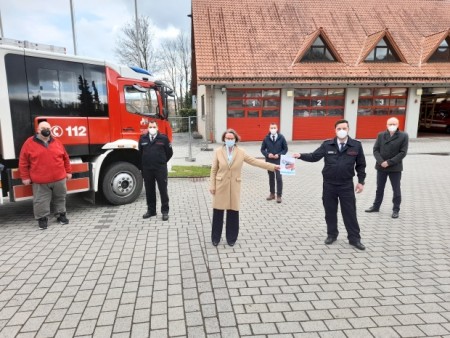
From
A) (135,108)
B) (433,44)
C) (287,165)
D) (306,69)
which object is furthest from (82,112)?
(433,44)

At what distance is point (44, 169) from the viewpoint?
5477mm

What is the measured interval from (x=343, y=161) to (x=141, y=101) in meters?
4.56

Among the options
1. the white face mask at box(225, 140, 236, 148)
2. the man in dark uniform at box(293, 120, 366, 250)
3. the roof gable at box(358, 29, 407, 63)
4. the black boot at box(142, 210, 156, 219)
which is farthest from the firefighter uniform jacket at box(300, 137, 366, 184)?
the roof gable at box(358, 29, 407, 63)

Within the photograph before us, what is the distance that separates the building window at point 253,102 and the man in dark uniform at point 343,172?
→ 45.7 feet

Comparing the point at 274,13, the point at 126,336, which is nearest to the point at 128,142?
the point at 126,336

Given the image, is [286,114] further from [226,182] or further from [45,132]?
[45,132]

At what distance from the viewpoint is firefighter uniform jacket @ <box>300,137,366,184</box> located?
4.61m

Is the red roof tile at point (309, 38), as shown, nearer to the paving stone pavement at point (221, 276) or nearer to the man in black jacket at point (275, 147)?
the man in black jacket at point (275, 147)

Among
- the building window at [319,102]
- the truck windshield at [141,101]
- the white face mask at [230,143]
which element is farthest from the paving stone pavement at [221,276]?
the building window at [319,102]

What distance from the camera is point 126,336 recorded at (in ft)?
9.56

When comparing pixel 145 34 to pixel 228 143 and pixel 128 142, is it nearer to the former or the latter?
pixel 128 142

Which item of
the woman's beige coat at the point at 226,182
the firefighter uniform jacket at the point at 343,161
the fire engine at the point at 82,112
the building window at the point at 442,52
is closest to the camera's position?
the firefighter uniform jacket at the point at 343,161

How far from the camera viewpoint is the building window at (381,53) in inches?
774

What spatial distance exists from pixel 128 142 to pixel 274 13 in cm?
1788
